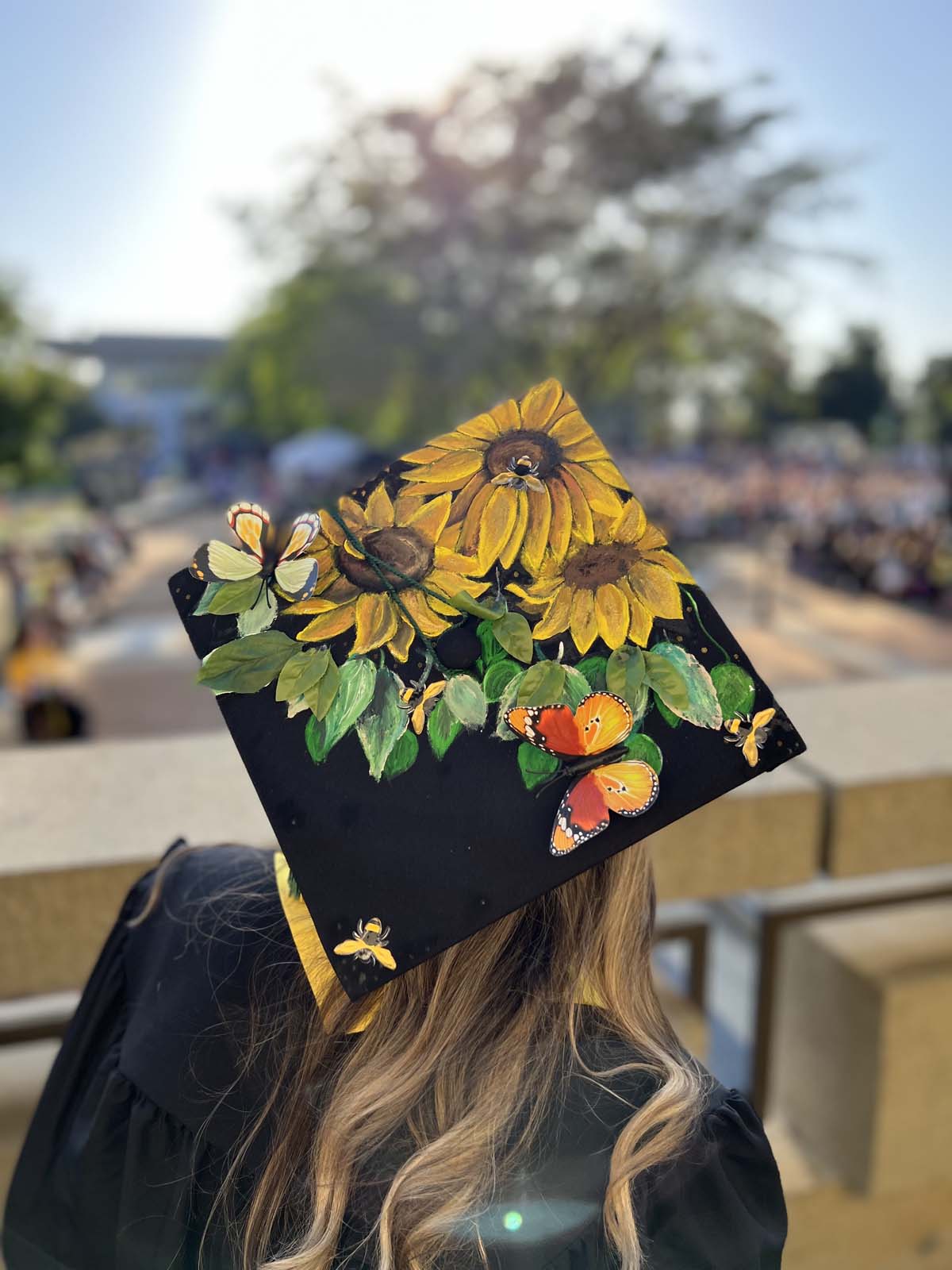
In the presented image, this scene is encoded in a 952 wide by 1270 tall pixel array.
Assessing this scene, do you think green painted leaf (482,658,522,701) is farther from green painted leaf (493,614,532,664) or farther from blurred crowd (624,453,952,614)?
blurred crowd (624,453,952,614)

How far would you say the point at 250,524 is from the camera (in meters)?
0.95

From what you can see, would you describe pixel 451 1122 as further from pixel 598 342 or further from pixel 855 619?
pixel 598 342

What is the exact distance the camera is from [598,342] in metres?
22.7

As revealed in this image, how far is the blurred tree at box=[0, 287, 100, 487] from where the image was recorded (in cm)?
2273

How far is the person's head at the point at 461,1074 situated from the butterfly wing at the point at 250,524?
42cm

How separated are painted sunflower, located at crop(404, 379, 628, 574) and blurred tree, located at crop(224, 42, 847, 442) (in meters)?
22.4

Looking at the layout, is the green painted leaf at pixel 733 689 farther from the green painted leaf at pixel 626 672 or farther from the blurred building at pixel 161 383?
the blurred building at pixel 161 383

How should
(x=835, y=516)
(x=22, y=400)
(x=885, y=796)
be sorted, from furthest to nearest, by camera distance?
(x=22, y=400)
(x=835, y=516)
(x=885, y=796)

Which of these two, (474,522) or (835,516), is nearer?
(474,522)

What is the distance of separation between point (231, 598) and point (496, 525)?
10.4 inches

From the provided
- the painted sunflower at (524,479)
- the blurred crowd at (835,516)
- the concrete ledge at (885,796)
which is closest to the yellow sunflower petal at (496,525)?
the painted sunflower at (524,479)

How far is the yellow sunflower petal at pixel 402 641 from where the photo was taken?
0.94 meters

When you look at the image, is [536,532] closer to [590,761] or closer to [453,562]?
[453,562]

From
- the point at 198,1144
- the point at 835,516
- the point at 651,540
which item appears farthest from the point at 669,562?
the point at 835,516
